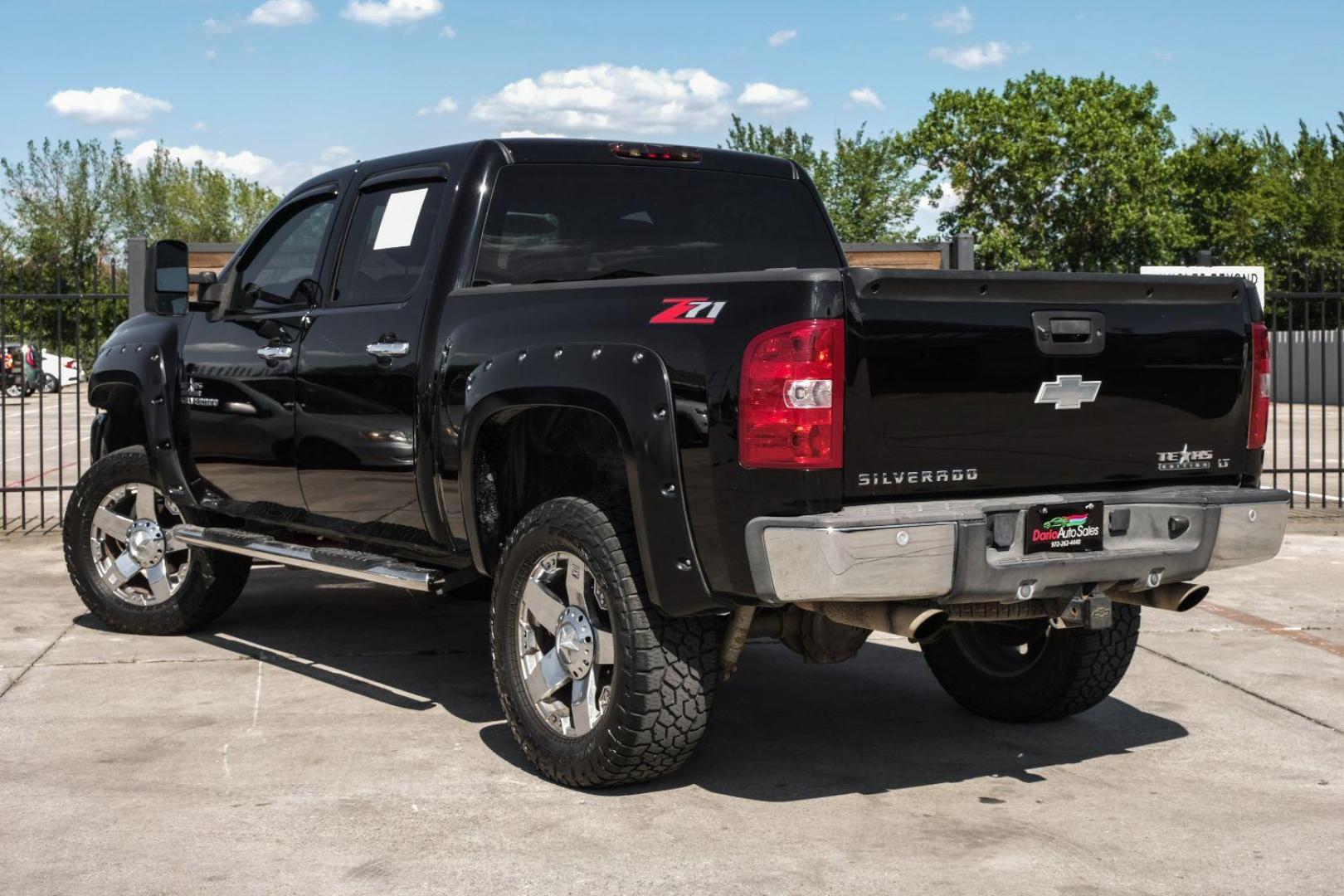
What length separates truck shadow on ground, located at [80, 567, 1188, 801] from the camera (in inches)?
207

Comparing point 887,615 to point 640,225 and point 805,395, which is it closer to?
point 805,395

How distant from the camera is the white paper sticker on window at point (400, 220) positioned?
5.85 meters

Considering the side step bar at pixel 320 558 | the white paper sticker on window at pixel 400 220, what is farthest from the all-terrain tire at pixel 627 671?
the white paper sticker on window at pixel 400 220

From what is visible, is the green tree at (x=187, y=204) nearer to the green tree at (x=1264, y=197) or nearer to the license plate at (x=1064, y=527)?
the green tree at (x=1264, y=197)

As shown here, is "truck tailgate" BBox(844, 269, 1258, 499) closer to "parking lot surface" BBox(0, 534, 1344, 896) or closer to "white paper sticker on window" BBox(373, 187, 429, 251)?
"parking lot surface" BBox(0, 534, 1344, 896)

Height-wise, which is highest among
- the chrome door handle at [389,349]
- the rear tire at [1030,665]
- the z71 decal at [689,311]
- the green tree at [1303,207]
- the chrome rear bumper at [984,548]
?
the green tree at [1303,207]

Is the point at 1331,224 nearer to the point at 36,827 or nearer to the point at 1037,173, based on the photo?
the point at 1037,173

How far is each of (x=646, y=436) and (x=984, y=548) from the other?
999 mm

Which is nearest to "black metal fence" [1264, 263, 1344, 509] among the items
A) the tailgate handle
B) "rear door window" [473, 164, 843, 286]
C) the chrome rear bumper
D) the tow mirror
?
"rear door window" [473, 164, 843, 286]

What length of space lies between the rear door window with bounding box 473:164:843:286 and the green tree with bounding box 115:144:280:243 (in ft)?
186

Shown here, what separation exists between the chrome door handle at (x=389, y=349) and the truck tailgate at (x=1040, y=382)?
1951mm

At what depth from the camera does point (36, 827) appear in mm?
4559

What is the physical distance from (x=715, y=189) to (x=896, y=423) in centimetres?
218

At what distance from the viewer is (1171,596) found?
16.2ft
